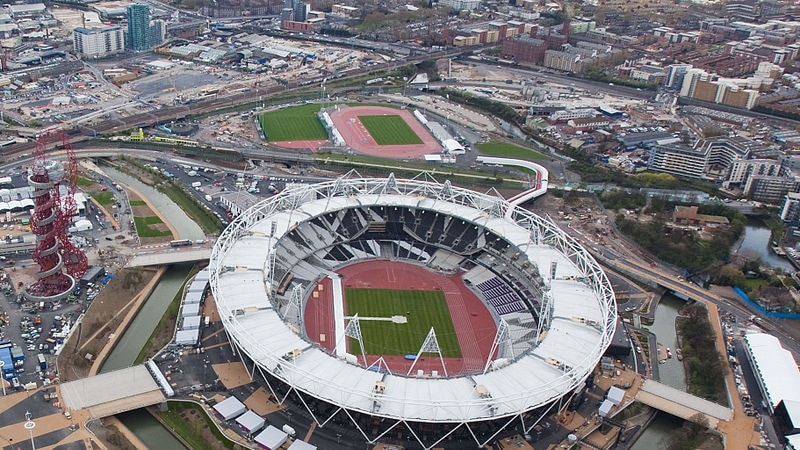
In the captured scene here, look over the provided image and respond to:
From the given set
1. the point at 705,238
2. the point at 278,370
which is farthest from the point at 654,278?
the point at 278,370

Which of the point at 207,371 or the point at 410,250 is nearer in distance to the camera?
the point at 207,371

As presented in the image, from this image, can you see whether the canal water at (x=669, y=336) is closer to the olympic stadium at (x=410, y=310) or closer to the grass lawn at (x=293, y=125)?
the olympic stadium at (x=410, y=310)

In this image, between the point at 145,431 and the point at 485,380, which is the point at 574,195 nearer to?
the point at 485,380

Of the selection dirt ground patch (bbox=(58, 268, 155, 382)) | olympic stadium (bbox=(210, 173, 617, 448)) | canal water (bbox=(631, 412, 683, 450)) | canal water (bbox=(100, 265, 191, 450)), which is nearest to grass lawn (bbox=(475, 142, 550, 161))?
olympic stadium (bbox=(210, 173, 617, 448))

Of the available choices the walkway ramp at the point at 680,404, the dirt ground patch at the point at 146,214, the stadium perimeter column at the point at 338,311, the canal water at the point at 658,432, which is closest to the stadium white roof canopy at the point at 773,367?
the walkway ramp at the point at 680,404

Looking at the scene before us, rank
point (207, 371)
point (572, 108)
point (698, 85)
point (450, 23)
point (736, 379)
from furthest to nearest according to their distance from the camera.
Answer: point (450, 23), point (698, 85), point (572, 108), point (736, 379), point (207, 371)

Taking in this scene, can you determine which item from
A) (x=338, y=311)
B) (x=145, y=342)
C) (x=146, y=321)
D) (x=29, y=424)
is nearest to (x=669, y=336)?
(x=338, y=311)
